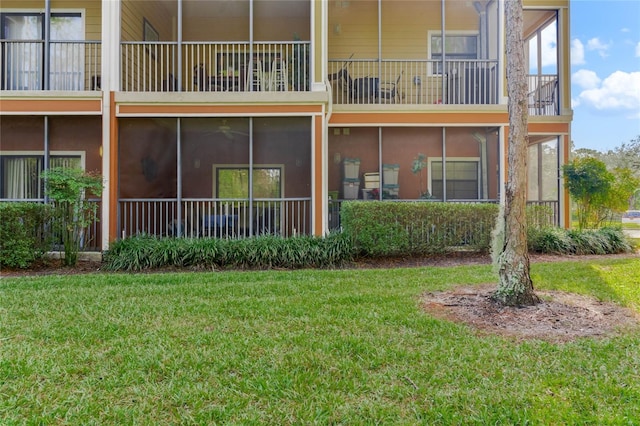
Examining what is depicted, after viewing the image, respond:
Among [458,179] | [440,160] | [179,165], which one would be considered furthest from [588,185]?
[179,165]

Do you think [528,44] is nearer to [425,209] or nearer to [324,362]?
[425,209]

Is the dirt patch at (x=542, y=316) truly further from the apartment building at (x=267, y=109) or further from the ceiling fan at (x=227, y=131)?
the ceiling fan at (x=227, y=131)

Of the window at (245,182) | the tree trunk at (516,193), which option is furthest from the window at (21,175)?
the tree trunk at (516,193)

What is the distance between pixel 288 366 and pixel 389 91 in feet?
29.8

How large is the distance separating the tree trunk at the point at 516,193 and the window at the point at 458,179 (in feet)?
19.9

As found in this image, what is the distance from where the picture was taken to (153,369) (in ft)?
8.96

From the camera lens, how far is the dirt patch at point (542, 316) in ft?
11.3

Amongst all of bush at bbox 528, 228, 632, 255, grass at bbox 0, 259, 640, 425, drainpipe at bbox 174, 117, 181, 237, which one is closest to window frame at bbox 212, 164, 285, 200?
drainpipe at bbox 174, 117, 181, 237

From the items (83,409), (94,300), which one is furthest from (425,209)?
(83,409)

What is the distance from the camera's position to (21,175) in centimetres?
903

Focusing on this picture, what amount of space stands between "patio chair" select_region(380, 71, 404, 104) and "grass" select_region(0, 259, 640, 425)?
6976mm

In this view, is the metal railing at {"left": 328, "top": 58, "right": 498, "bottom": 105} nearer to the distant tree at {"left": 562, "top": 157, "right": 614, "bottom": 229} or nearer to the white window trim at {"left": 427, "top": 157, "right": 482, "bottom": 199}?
the white window trim at {"left": 427, "top": 157, "right": 482, "bottom": 199}

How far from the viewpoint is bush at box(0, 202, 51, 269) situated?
22.3 ft

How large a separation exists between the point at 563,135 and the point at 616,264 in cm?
482
